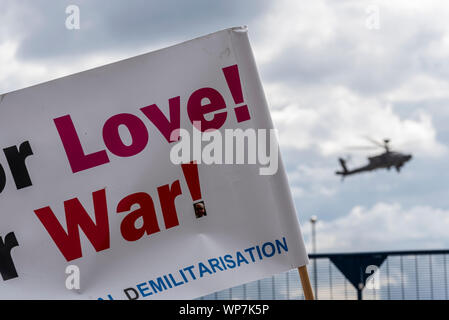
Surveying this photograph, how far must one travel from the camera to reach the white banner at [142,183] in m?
5.67

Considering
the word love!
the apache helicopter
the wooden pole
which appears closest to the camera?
the wooden pole

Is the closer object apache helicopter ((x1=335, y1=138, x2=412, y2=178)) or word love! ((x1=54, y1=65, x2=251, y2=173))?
word love! ((x1=54, y1=65, x2=251, y2=173))

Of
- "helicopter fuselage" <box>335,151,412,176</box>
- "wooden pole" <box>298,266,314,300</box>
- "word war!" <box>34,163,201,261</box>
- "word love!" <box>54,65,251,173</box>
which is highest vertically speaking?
"word love!" <box>54,65,251,173</box>

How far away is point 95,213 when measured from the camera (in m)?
5.70

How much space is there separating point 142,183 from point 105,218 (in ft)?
1.32

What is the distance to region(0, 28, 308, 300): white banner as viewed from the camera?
567 centimetres

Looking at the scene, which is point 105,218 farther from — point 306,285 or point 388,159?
point 388,159

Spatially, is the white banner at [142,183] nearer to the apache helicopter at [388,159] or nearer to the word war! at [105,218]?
the word war! at [105,218]

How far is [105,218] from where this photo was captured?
5.71 metres

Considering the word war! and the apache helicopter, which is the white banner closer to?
the word war!

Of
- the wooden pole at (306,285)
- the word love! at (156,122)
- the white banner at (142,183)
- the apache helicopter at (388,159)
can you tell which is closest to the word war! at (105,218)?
the white banner at (142,183)

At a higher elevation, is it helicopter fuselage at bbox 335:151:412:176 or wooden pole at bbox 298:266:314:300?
wooden pole at bbox 298:266:314:300

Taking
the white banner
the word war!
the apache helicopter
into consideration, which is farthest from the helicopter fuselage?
the word war!

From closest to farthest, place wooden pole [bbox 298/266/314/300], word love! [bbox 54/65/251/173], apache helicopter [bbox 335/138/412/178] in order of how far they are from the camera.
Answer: wooden pole [bbox 298/266/314/300], word love! [bbox 54/65/251/173], apache helicopter [bbox 335/138/412/178]
